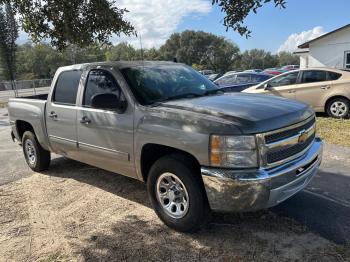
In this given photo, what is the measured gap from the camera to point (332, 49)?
2347 centimetres

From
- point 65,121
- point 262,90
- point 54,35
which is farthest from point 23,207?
point 262,90

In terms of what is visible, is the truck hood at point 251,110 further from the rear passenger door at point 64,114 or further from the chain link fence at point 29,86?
the chain link fence at point 29,86

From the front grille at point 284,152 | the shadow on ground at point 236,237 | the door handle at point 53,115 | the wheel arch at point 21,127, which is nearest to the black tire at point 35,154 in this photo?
the wheel arch at point 21,127

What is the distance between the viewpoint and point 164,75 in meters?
5.06

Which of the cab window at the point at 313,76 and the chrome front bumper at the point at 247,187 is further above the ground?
the cab window at the point at 313,76

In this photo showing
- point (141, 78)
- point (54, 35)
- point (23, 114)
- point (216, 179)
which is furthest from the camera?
point (54, 35)

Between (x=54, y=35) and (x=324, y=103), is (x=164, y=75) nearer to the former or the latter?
(x=54, y=35)

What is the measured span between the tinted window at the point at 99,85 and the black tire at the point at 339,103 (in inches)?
309

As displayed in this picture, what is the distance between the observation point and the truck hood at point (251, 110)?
11.8 feet

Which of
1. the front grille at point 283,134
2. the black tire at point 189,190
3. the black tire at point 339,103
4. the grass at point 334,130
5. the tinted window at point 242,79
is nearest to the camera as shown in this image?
the front grille at point 283,134

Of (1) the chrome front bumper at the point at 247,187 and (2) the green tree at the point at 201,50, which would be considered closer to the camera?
(1) the chrome front bumper at the point at 247,187

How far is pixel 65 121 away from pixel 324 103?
7981mm

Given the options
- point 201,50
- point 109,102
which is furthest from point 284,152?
point 201,50

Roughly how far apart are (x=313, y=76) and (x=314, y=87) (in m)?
0.39
